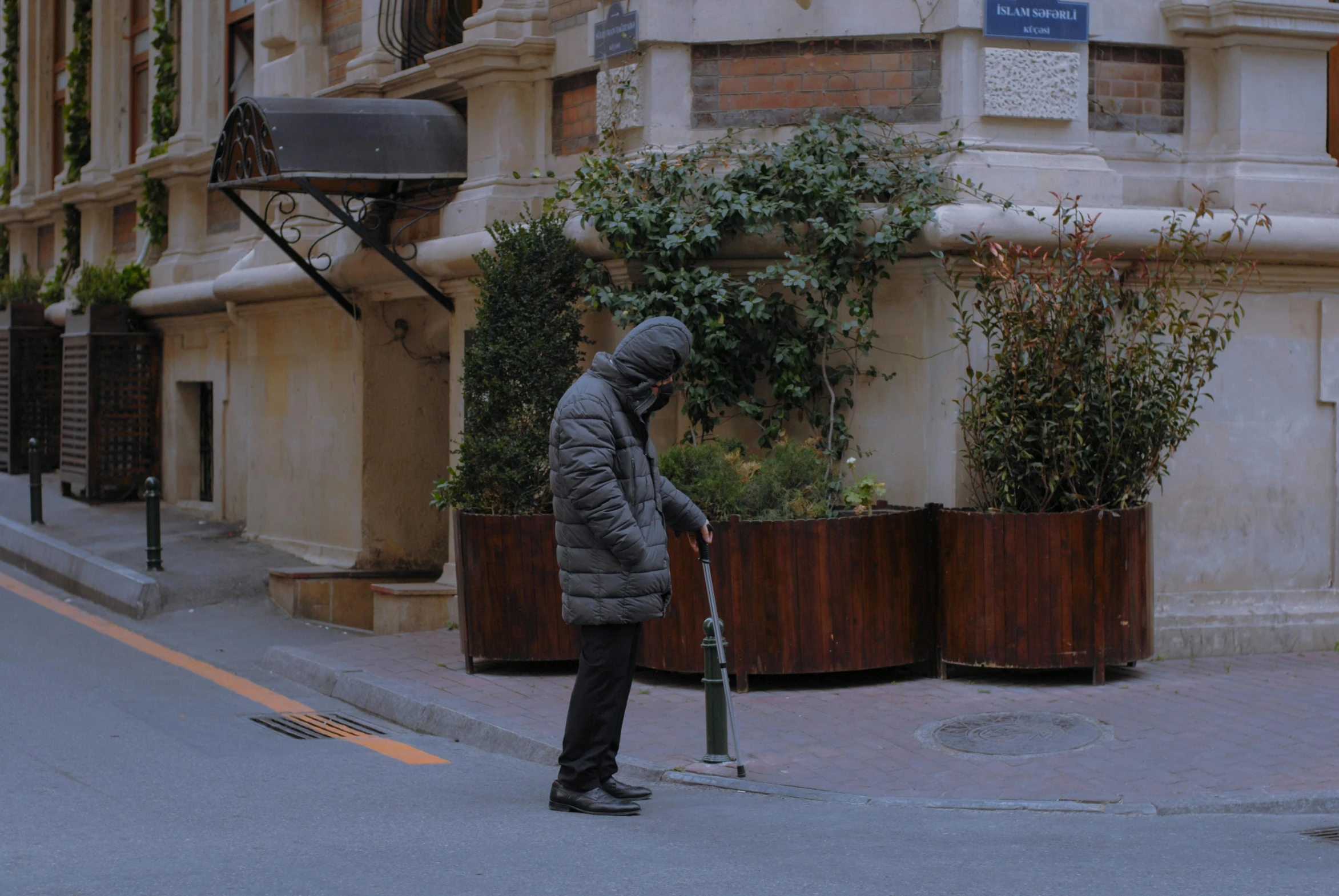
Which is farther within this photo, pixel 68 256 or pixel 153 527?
pixel 68 256

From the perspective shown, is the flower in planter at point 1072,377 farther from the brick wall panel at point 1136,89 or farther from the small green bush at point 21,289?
the small green bush at point 21,289

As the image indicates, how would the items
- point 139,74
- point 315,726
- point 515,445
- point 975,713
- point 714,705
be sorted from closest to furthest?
point 714,705
point 975,713
point 315,726
point 515,445
point 139,74

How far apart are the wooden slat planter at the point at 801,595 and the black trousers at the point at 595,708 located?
214cm

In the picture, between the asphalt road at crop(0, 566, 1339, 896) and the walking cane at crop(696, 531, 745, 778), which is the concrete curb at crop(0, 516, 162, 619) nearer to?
the asphalt road at crop(0, 566, 1339, 896)

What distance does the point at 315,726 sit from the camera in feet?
26.9

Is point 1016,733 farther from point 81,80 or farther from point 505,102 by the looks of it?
point 81,80

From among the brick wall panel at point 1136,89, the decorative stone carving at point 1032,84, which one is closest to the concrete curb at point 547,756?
the decorative stone carving at point 1032,84

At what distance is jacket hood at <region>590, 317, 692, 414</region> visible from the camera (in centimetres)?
597

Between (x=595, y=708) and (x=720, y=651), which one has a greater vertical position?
(x=720, y=651)

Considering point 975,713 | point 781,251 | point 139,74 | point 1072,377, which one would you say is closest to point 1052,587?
point 975,713

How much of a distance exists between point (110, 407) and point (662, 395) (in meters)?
13.3

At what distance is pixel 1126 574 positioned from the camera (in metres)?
8.19

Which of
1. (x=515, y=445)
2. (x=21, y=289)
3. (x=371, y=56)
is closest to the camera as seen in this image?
(x=515, y=445)

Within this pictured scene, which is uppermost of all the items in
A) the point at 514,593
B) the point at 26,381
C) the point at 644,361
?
the point at 26,381
